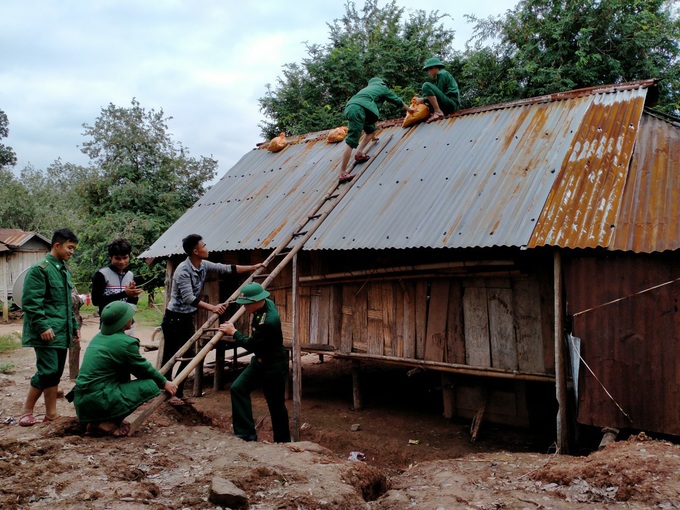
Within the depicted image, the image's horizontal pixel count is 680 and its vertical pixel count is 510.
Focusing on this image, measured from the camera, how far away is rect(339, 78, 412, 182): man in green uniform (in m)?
7.84

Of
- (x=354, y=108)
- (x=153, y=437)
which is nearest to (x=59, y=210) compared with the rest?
(x=354, y=108)

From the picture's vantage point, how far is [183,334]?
243 inches

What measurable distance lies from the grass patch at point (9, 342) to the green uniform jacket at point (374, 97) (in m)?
10.7

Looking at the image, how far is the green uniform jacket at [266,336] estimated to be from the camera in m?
4.85

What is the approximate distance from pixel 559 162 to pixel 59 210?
3282 centimetres


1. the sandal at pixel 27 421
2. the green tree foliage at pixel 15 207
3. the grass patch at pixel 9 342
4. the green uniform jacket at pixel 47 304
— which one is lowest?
the grass patch at pixel 9 342

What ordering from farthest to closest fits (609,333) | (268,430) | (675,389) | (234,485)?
→ (268,430)
(609,333)
(675,389)
(234,485)

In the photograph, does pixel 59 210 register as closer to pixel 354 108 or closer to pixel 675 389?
pixel 354 108

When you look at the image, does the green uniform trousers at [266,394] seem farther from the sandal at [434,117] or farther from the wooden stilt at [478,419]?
the sandal at [434,117]

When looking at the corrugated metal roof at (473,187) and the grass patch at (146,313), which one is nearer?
the corrugated metal roof at (473,187)

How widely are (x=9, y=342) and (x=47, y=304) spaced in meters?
9.89

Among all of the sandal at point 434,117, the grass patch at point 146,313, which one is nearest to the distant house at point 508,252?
the sandal at point 434,117

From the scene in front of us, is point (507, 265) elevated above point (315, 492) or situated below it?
above

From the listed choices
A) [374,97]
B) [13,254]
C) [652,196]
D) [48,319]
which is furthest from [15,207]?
[652,196]
